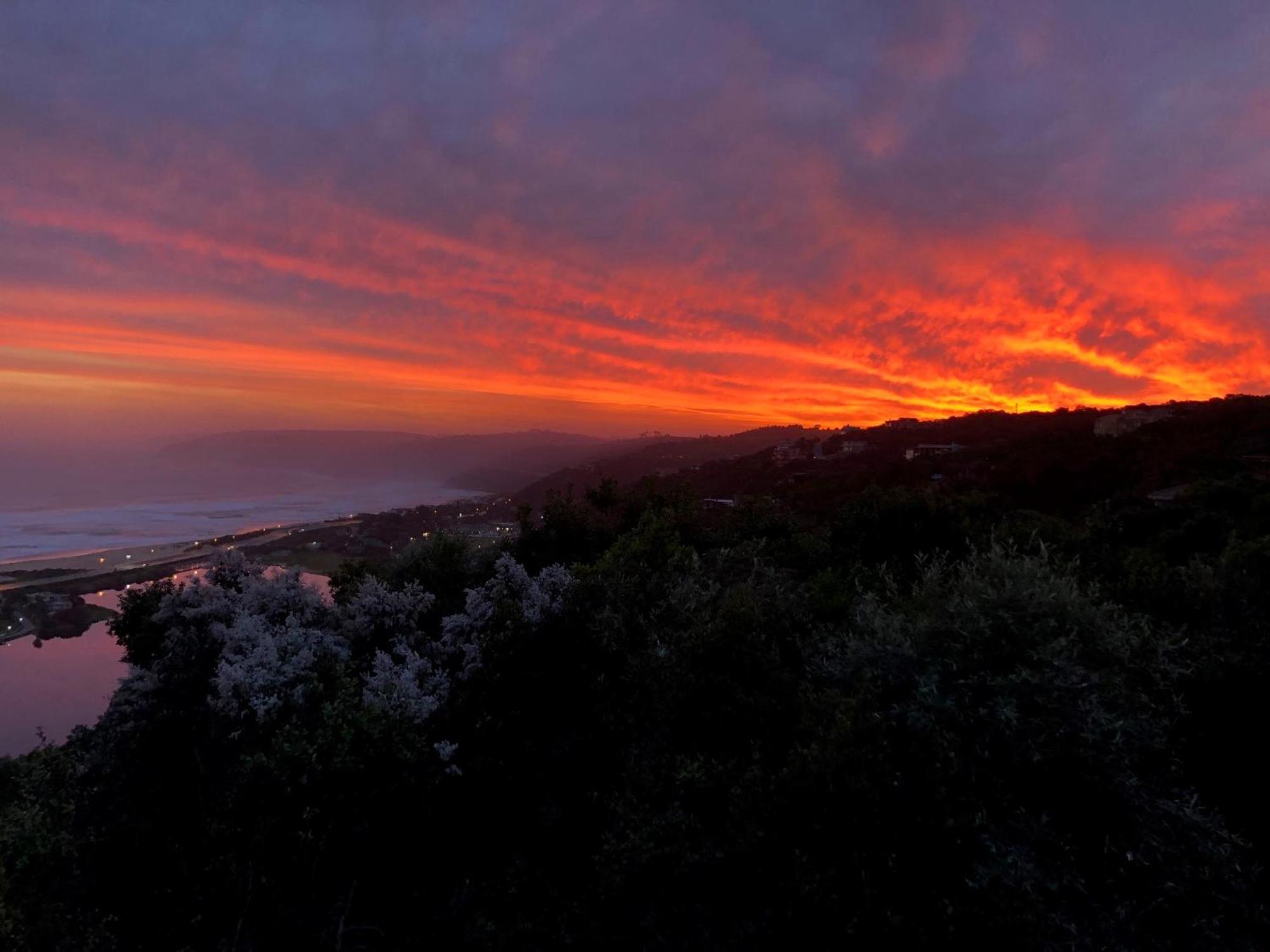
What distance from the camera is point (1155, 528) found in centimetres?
2009

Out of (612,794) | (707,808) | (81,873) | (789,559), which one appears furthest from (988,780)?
(81,873)

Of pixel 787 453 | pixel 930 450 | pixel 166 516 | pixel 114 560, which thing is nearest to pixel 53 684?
pixel 114 560

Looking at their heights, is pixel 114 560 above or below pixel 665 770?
below

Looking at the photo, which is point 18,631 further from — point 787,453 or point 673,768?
point 787,453

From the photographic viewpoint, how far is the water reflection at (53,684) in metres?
39.8

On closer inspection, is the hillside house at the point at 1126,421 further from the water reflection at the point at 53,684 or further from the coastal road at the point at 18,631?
the coastal road at the point at 18,631

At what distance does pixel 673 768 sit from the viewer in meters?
8.23

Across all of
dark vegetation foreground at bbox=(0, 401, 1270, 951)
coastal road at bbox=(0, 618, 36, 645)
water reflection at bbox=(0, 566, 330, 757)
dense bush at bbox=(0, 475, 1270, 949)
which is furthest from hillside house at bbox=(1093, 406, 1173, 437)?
coastal road at bbox=(0, 618, 36, 645)

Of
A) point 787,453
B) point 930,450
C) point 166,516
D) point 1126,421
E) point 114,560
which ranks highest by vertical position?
point 1126,421

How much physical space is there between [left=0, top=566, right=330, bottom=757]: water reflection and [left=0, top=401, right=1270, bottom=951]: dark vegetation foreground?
1282 inches

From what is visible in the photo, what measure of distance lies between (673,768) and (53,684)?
194 ft

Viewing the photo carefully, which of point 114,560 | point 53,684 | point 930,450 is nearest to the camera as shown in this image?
point 53,684

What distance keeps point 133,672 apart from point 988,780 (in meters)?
12.2

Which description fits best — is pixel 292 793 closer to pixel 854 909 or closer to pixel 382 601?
pixel 382 601
